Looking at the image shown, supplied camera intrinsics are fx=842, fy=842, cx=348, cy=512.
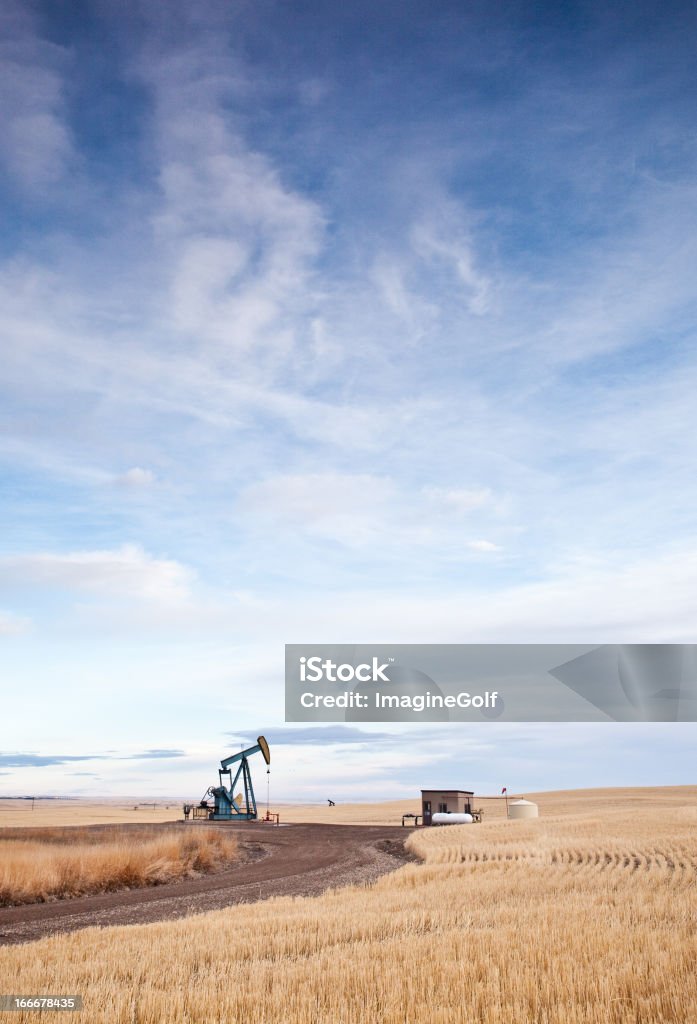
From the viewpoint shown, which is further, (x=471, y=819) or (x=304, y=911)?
(x=471, y=819)

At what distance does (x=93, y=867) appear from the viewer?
28.7 m

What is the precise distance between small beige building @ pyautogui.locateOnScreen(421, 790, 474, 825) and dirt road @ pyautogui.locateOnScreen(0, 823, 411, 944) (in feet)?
78.2

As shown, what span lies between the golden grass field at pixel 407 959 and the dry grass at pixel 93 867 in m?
8.61

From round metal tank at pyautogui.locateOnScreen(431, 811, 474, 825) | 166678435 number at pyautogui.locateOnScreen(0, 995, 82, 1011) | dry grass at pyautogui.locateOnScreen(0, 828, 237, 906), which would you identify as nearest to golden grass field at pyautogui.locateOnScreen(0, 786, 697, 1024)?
166678435 number at pyautogui.locateOnScreen(0, 995, 82, 1011)

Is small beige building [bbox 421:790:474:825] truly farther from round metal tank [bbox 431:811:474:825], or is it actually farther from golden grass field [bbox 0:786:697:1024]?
golden grass field [bbox 0:786:697:1024]

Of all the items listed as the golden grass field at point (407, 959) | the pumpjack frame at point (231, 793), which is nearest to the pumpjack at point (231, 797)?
the pumpjack frame at point (231, 793)

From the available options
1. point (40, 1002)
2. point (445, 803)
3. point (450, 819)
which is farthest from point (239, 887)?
point (445, 803)

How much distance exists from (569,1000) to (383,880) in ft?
53.2

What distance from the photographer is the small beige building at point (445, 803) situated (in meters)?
70.7

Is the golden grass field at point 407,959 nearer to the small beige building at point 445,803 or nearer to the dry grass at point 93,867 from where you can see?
the dry grass at point 93,867

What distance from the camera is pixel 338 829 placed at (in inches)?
2371

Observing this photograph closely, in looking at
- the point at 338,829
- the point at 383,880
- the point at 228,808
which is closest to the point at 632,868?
the point at 383,880

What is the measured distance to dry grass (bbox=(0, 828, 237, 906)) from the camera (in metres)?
25.5

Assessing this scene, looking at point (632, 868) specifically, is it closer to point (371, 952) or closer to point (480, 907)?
point (480, 907)
